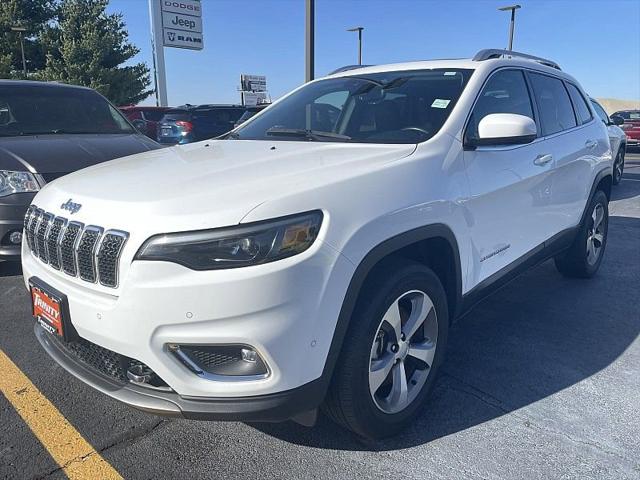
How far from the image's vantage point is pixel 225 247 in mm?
1832

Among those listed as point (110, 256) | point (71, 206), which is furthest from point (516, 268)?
point (71, 206)

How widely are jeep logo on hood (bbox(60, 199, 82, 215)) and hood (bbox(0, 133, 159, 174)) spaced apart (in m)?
2.22

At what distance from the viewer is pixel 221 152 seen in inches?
115

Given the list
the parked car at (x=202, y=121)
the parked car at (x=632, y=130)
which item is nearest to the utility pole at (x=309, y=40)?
the parked car at (x=202, y=121)

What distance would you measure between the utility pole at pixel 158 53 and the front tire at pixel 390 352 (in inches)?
887

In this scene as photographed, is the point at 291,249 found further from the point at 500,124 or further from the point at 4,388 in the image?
the point at 4,388

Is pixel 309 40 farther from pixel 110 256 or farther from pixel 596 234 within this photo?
pixel 110 256

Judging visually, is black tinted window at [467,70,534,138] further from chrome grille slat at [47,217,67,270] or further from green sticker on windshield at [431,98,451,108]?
chrome grille slat at [47,217,67,270]

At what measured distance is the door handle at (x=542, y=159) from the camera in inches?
134

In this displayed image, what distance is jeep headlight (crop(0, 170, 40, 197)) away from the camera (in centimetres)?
411

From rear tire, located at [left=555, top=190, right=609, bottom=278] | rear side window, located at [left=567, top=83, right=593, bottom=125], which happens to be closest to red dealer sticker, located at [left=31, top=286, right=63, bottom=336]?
rear tire, located at [left=555, top=190, right=609, bottom=278]

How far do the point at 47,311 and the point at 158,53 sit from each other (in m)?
23.7

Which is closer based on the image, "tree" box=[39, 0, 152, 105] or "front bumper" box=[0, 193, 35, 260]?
"front bumper" box=[0, 193, 35, 260]

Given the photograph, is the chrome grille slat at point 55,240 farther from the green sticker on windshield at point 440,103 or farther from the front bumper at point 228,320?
the green sticker on windshield at point 440,103
